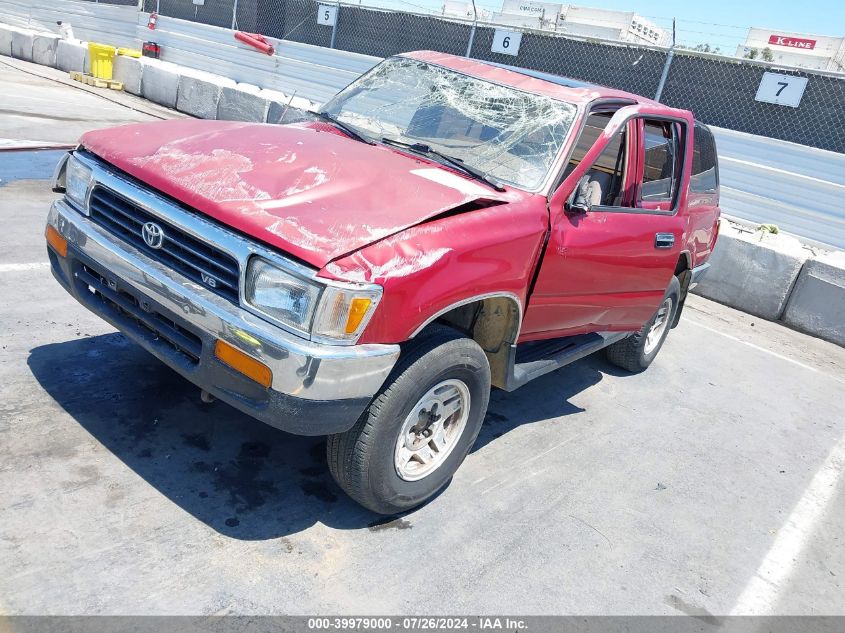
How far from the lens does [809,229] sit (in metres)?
10.7

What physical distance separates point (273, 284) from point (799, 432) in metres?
4.50

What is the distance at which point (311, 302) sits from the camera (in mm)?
2678

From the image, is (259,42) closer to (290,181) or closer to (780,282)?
(780,282)

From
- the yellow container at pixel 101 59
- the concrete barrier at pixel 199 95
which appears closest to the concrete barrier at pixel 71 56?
the yellow container at pixel 101 59

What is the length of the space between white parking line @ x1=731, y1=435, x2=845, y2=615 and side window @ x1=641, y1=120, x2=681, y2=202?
207 cm

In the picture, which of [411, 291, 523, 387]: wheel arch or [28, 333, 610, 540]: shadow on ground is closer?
[28, 333, 610, 540]: shadow on ground

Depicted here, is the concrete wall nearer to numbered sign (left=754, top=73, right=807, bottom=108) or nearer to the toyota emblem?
numbered sign (left=754, top=73, right=807, bottom=108)

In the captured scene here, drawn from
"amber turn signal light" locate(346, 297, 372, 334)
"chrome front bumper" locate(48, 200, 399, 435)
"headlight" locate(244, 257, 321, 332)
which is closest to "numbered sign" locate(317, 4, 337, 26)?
"chrome front bumper" locate(48, 200, 399, 435)

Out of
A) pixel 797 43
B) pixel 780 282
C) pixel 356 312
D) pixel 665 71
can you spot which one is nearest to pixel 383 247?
pixel 356 312

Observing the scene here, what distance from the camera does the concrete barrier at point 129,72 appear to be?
15902 mm

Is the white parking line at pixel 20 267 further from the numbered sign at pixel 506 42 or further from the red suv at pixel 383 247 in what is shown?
the numbered sign at pixel 506 42

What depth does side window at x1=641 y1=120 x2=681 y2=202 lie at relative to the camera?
4.61 m

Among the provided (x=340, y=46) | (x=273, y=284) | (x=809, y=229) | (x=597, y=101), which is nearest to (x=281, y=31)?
(x=340, y=46)

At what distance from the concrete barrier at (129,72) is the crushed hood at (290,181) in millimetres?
13703
